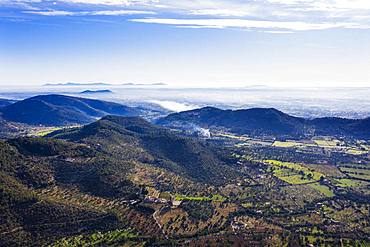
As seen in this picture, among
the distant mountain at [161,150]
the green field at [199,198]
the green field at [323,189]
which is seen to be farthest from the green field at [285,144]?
the green field at [199,198]

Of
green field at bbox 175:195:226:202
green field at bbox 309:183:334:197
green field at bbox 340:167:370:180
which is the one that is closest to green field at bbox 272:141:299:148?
green field at bbox 340:167:370:180

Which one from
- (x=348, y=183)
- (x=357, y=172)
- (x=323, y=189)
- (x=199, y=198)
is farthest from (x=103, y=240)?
(x=357, y=172)

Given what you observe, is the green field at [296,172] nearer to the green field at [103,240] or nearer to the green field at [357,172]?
the green field at [357,172]

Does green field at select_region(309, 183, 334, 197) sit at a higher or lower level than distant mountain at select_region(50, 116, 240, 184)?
lower

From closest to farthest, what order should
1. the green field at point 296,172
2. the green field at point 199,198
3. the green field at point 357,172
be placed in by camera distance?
the green field at point 199,198 → the green field at point 296,172 → the green field at point 357,172

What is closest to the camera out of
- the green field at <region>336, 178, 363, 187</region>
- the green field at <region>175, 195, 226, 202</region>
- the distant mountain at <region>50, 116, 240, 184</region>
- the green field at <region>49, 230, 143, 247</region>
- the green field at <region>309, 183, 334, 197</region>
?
the green field at <region>49, 230, 143, 247</region>

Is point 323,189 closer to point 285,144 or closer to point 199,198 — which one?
point 199,198

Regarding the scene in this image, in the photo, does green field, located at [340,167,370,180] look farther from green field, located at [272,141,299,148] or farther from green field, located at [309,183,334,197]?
green field, located at [272,141,299,148]

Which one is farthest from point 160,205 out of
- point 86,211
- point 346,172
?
point 346,172
